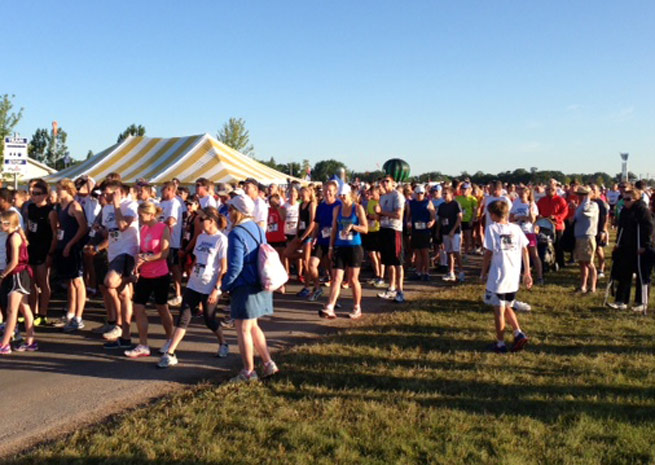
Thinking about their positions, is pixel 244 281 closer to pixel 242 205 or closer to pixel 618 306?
pixel 242 205

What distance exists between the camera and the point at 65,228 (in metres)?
7.61

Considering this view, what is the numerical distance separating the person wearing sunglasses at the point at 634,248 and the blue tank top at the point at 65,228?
7.77 metres

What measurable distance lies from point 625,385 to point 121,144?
23229mm

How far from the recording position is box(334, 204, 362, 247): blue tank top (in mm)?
7723

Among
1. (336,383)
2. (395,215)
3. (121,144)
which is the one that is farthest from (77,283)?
(121,144)

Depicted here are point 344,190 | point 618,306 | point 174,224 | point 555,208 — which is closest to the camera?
point 344,190

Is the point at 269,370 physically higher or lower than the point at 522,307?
lower

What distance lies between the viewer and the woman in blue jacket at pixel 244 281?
5078mm

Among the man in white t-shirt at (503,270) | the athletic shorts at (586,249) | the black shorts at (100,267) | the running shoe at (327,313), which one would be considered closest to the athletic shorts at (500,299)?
the man in white t-shirt at (503,270)

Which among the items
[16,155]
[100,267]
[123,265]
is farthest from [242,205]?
[16,155]

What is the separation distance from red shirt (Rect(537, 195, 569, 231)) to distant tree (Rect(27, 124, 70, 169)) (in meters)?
69.8

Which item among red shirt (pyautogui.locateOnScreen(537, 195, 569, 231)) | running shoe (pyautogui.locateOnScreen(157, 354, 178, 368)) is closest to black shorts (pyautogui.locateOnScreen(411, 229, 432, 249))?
red shirt (pyautogui.locateOnScreen(537, 195, 569, 231))

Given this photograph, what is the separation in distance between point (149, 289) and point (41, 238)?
8.02ft

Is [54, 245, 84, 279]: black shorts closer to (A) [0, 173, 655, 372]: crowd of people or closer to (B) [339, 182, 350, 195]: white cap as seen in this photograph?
(A) [0, 173, 655, 372]: crowd of people
